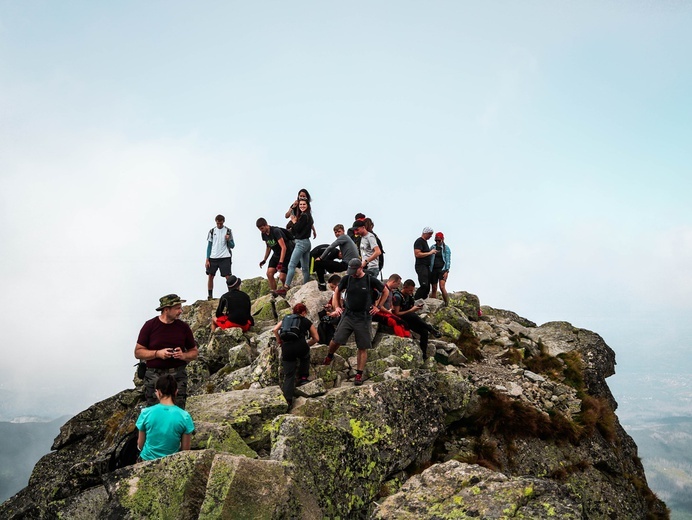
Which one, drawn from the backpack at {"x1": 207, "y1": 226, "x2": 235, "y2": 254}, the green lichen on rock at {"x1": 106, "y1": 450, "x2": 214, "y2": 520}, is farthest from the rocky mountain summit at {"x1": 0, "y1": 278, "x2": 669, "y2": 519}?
the backpack at {"x1": 207, "y1": 226, "x2": 235, "y2": 254}

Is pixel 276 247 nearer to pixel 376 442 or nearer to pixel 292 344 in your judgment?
pixel 292 344

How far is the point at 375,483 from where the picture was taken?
10633 mm

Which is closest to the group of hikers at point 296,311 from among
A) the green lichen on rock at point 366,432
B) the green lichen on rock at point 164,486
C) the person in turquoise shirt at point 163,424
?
the person in turquoise shirt at point 163,424

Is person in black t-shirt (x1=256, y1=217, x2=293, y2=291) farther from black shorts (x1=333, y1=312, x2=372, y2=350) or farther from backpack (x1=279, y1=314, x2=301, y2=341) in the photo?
backpack (x1=279, y1=314, x2=301, y2=341)

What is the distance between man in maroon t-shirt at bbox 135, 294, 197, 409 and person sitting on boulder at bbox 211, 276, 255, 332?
7.77m

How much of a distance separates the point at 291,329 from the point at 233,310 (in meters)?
6.61

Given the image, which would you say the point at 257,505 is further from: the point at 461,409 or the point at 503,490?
the point at 461,409

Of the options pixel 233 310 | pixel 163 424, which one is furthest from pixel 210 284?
pixel 163 424

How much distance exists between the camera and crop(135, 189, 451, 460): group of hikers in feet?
30.0

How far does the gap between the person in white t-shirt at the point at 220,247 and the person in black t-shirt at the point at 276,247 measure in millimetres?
2023

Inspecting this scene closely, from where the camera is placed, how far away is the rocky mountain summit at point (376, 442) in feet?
25.7

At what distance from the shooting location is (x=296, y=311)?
13.9 meters

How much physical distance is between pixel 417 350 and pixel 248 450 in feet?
25.4

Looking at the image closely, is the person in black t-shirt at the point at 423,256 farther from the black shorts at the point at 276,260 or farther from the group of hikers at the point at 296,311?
the black shorts at the point at 276,260
